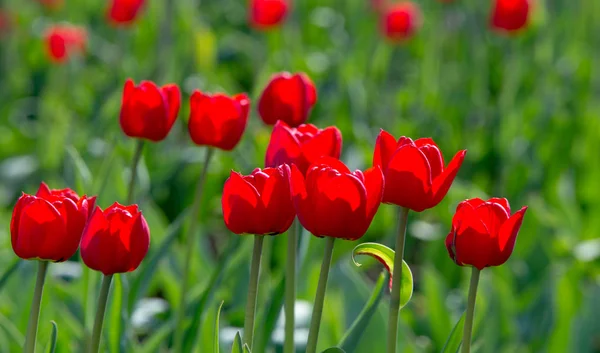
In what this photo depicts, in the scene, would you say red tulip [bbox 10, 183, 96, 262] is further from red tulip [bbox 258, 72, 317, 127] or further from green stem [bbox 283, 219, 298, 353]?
red tulip [bbox 258, 72, 317, 127]

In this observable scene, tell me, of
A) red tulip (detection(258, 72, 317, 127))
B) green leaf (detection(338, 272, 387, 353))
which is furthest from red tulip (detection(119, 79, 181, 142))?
green leaf (detection(338, 272, 387, 353))

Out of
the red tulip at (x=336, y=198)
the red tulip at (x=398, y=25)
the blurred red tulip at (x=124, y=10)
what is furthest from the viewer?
the red tulip at (x=398, y=25)

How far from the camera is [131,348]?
4.77 ft

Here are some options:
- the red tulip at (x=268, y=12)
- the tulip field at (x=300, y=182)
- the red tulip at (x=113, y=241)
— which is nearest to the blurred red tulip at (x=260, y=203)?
the tulip field at (x=300, y=182)

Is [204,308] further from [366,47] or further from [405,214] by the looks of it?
[366,47]

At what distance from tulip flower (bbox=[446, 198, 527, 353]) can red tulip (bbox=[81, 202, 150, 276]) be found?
344 millimetres

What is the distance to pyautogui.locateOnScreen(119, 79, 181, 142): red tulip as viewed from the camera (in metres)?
1.34

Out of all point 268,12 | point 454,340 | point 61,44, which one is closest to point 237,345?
point 454,340

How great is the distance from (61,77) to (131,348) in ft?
7.96

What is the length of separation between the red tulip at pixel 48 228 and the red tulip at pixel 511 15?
7.93 ft

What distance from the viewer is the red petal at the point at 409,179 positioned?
38.1 inches

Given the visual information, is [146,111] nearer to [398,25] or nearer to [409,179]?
[409,179]

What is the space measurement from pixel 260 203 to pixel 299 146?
133 millimetres

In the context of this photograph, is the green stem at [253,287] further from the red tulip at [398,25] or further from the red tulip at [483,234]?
the red tulip at [398,25]
